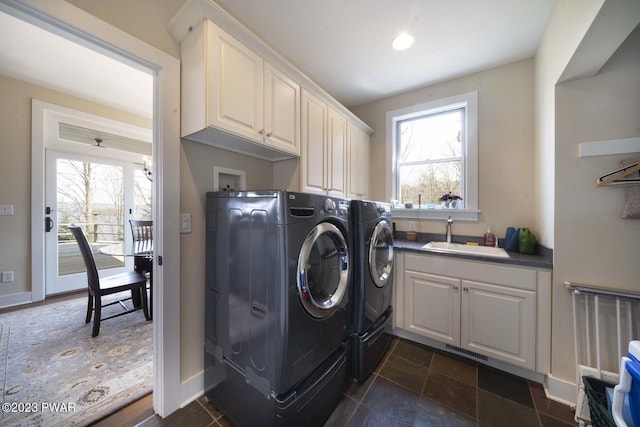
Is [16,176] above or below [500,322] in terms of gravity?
above

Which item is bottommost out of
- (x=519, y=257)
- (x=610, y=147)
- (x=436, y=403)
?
(x=436, y=403)

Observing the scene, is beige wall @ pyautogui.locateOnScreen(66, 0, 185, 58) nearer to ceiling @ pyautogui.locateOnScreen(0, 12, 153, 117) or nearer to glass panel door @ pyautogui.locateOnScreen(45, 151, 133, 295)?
ceiling @ pyautogui.locateOnScreen(0, 12, 153, 117)

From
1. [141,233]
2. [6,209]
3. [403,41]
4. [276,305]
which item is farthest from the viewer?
[141,233]

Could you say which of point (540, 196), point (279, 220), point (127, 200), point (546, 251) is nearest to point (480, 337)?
point (546, 251)

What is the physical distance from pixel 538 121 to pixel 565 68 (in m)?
0.74

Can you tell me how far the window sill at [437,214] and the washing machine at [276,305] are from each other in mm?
1432

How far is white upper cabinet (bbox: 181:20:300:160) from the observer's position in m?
1.22

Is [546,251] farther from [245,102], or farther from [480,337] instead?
[245,102]

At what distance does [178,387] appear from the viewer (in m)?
1.37

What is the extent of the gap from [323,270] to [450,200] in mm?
1803

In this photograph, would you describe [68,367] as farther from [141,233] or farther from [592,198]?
[592,198]

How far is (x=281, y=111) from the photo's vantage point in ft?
5.41

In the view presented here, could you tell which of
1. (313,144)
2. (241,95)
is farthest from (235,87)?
(313,144)

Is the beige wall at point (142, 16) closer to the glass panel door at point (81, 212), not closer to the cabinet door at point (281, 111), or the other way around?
the cabinet door at point (281, 111)
